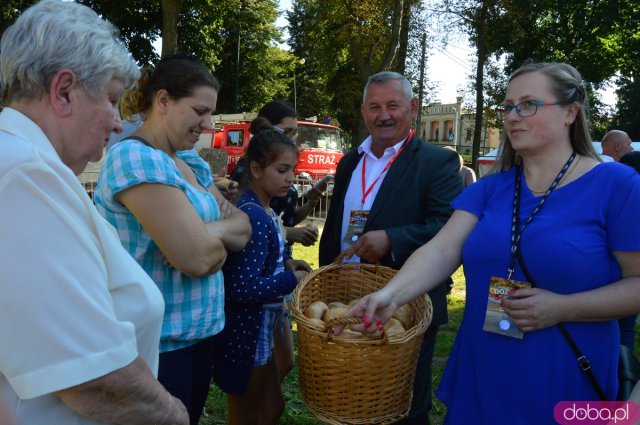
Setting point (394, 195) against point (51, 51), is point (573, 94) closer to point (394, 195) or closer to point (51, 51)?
point (394, 195)

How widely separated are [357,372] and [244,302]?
71cm

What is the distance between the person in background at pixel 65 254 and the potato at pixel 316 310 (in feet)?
3.16

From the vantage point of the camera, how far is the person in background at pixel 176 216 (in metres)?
1.82

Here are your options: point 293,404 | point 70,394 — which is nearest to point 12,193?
point 70,394

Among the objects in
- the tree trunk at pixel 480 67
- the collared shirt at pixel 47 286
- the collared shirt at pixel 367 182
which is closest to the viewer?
the collared shirt at pixel 47 286

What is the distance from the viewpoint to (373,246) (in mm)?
2695

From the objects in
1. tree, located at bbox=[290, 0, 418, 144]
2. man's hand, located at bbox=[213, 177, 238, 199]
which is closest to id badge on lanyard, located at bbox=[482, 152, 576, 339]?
man's hand, located at bbox=[213, 177, 238, 199]

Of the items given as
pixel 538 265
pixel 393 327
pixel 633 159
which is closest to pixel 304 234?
pixel 393 327

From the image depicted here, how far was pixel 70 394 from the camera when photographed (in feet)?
3.56

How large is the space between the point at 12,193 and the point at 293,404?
332 centimetres

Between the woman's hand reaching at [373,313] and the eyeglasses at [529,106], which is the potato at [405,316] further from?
the eyeglasses at [529,106]

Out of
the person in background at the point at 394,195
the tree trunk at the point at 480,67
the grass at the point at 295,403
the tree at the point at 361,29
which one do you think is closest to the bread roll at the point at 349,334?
the person in background at the point at 394,195

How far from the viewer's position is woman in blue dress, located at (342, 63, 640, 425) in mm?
1825

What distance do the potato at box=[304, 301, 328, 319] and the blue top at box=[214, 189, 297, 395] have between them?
20 cm
